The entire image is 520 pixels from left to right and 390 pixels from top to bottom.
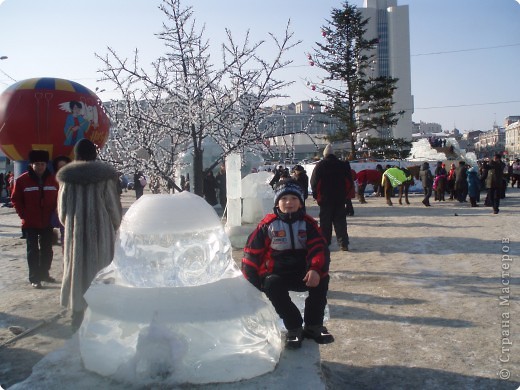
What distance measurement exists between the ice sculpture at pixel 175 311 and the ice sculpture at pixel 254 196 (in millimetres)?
6148

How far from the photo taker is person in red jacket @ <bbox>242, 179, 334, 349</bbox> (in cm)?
311

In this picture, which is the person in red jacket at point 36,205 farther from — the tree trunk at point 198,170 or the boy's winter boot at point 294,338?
the boy's winter boot at point 294,338

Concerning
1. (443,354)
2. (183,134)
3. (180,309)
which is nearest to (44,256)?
(183,134)

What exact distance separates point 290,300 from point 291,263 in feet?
0.84

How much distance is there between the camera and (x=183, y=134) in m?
5.44

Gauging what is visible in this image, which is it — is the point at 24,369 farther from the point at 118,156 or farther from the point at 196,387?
the point at 118,156

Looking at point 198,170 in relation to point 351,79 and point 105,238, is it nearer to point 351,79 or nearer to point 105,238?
point 105,238

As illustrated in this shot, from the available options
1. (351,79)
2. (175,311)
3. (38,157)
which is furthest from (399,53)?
(175,311)

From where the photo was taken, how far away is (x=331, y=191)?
7.40 metres

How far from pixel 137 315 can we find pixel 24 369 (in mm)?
1531

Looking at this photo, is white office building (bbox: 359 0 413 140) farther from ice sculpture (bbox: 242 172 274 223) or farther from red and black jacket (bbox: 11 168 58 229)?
red and black jacket (bbox: 11 168 58 229)

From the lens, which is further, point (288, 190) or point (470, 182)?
point (470, 182)

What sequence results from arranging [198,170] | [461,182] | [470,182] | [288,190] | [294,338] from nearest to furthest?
[294,338], [288,190], [198,170], [470,182], [461,182]

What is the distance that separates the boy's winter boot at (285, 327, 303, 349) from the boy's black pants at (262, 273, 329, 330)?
0.03 metres
